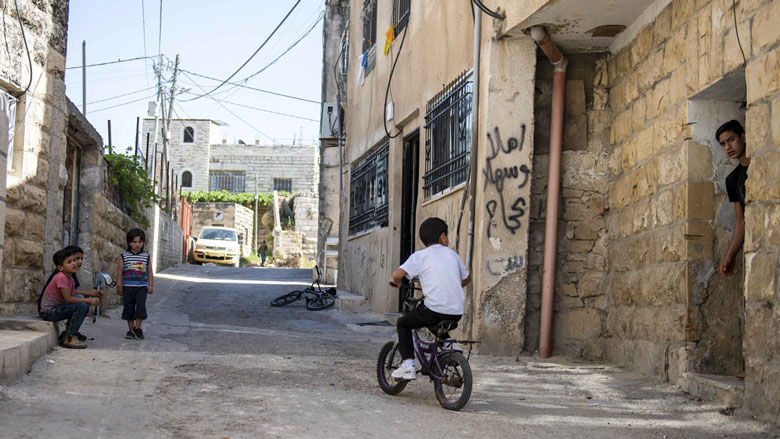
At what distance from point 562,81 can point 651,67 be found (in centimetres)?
107

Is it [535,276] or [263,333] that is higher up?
[535,276]

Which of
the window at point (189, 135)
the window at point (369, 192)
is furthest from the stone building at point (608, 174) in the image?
the window at point (189, 135)

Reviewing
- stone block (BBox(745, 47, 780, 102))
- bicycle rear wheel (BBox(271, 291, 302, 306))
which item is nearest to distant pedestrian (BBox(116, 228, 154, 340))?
bicycle rear wheel (BBox(271, 291, 302, 306))

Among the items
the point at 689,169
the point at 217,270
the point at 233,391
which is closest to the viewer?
the point at 233,391

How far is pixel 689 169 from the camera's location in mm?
6086

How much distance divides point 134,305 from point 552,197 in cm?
443

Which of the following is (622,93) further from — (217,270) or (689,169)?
(217,270)

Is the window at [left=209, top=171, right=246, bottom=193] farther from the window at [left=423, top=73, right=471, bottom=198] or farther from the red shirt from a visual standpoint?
the red shirt

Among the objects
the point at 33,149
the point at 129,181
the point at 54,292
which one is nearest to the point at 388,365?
the point at 54,292

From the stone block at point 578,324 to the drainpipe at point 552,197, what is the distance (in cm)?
20

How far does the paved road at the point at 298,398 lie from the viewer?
441cm

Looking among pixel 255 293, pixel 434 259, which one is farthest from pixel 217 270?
pixel 434 259

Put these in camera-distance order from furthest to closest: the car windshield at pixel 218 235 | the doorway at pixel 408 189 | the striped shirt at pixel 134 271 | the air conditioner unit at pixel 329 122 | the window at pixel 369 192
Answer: the car windshield at pixel 218 235 → the air conditioner unit at pixel 329 122 → the window at pixel 369 192 → the doorway at pixel 408 189 → the striped shirt at pixel 134 271

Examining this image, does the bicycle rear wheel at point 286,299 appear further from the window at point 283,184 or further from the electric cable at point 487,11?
the window at point 283,184
